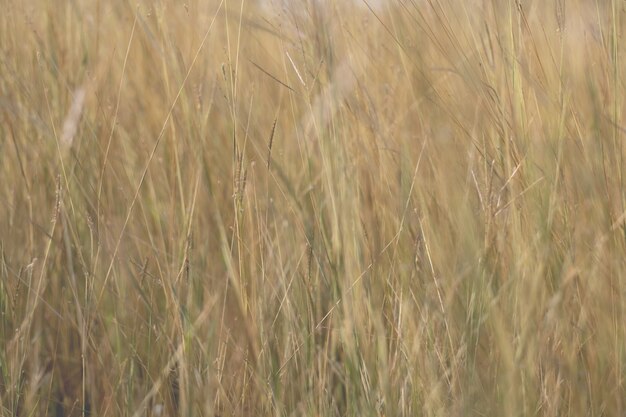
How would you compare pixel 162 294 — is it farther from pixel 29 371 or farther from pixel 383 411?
pixel 383 411

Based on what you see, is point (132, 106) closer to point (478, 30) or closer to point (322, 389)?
point (478, 30)

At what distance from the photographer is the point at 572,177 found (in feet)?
4.34

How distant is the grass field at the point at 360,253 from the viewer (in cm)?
117

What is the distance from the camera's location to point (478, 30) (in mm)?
1356

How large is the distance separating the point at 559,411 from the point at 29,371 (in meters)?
0.76

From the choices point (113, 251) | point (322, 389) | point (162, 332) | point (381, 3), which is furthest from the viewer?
point (381, 3)

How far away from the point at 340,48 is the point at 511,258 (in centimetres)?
74

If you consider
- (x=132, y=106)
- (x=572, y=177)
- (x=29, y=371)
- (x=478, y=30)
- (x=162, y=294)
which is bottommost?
(x=29, y=371)

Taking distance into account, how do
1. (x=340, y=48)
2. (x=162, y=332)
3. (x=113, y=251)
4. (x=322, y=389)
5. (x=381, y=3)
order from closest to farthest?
(x=322, y=389) < (x=162, y=332) < (x=113, y=251) < (x=381, y=3) < (x=340, y=48)

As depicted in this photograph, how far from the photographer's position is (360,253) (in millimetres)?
1252

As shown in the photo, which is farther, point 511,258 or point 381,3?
point 381,3

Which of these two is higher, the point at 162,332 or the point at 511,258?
the point at 511,258

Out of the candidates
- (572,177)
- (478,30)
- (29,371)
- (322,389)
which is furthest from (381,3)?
(29,371)

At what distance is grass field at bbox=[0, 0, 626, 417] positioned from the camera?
3.83 feet
